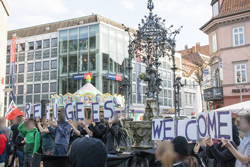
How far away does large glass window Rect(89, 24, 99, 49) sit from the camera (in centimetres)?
3616

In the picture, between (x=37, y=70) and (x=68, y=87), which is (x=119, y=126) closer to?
(x=68, y=87)

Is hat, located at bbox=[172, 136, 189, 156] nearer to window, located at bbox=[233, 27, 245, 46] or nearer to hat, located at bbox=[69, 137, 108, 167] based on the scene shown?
hat, located at bbox=[69, 137, 108, 167]

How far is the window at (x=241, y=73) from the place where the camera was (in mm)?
24872

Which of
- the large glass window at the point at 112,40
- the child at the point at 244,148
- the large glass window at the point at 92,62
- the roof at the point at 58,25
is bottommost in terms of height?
the child at the point at 244,148

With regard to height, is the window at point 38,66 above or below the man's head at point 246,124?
above

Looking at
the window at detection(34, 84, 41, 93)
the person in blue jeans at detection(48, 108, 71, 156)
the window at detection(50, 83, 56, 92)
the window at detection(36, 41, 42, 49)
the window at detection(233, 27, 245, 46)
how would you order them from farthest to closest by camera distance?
1. the window at detection(36, 41, 42, 49)
2. the window at detection(34, 84, 41, 93)
3. the window at detection(50, 83, 56, 92)
4. the window at detection(233, 27, 245, 46)
5. the person in blue jeans at detection(48, 108, 71, 156)

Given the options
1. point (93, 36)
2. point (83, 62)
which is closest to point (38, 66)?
point (83, 62)

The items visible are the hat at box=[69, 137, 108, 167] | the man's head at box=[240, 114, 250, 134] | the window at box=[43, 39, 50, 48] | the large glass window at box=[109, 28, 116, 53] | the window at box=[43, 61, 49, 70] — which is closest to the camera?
the hat at box=[69, 137, 108, 167]

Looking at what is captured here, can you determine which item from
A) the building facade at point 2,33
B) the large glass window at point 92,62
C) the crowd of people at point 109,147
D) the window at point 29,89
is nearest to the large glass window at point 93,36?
the large glass window at point 92,62

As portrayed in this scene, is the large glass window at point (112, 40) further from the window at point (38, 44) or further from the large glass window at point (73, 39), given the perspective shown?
the window at point (38, 44)

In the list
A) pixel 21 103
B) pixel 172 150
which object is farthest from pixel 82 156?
pixel 21 103

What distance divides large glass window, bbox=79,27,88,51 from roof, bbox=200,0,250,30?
56.1 ft

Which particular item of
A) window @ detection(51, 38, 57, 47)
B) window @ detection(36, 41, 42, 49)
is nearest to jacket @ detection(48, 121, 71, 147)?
window @ detection(51, 38, 57, 47)

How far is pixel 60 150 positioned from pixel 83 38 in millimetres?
32187
